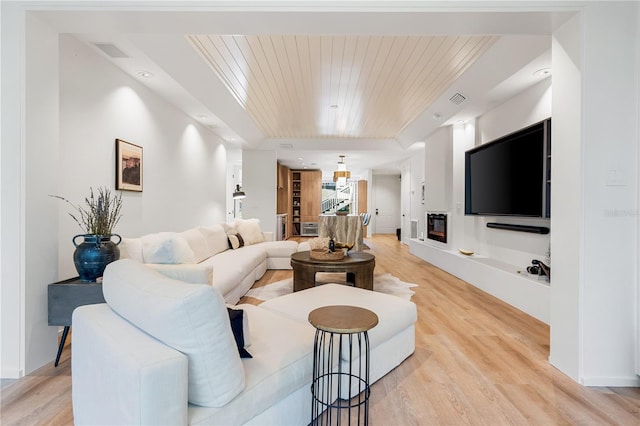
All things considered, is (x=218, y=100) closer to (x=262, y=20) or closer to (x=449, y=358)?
(x=262, y=20)

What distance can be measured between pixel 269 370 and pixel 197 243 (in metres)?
2.98

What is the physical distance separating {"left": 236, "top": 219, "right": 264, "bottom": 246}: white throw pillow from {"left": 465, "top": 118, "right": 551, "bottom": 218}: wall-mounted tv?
367cm

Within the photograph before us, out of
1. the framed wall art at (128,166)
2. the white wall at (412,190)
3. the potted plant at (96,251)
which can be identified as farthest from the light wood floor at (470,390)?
the white wall at (412,190)

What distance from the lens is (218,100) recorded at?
167 inches

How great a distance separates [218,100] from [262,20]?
7.72 ft

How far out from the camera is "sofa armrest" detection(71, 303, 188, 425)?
3.19 feet

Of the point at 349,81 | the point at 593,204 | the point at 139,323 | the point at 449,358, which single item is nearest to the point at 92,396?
the point at 139,323

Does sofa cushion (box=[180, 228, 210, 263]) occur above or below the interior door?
below

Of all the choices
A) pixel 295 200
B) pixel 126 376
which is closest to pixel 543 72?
pixel 126 376

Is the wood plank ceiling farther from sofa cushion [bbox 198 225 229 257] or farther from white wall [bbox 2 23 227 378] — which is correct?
sofa cushion [bbox 198 225 229 257]

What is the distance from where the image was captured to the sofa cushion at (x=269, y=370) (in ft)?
3.95

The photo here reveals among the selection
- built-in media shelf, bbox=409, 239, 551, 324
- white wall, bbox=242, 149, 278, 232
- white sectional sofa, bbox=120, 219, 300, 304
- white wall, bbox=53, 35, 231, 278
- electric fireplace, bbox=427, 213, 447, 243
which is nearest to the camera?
white sectional sofa, bbox=120, 219, 300, 304

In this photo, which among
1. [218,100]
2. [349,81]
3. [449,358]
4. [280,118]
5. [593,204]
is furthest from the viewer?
[280,118]

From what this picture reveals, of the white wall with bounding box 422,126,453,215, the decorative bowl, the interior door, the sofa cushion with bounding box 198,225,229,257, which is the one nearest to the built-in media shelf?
the white wall with bounding box 422,126,453,215
